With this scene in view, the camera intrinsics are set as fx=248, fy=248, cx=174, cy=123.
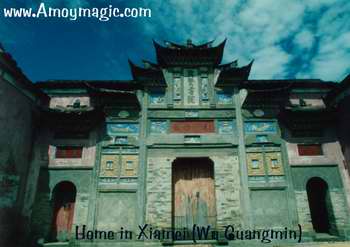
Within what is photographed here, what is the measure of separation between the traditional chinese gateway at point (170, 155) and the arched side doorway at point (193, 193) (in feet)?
0.14

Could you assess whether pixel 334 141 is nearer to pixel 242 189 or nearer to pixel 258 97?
pixel 258 97

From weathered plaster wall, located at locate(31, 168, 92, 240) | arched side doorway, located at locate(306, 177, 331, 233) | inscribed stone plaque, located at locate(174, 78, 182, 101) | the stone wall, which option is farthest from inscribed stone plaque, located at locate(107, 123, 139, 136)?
arched side doorway, located at locate(306, 177, 331, 233)

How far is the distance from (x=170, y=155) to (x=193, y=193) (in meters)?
1.86

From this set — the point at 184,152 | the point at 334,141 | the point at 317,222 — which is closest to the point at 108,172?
the point at 184,152

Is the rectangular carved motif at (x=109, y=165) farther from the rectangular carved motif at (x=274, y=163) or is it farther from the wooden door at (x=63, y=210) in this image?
the rectangular carved motif at (x=274, y=163)

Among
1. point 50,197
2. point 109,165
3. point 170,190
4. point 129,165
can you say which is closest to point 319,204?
point 170,190

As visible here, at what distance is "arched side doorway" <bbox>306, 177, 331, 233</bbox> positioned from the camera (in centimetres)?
1022

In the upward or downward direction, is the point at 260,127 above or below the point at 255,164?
above

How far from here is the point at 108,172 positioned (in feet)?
33.6

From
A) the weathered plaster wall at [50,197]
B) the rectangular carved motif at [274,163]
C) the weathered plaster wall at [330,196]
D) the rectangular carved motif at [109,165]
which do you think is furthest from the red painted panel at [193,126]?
the weathered plaster wall at [50,197]

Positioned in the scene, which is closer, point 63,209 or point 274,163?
point 63,209

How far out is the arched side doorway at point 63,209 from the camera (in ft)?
32.6

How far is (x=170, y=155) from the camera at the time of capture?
10.5 m

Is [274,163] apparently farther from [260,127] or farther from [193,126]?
[193,126]
